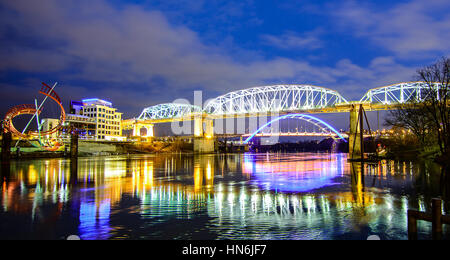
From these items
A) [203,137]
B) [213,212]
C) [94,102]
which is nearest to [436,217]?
[213,212]

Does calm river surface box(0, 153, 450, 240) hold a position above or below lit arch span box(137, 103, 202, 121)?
below

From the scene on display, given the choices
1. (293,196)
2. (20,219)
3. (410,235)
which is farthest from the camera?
(293,196)

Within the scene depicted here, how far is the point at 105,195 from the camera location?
16.1 m

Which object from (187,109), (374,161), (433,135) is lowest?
(374,161)

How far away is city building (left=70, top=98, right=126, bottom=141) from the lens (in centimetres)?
12544

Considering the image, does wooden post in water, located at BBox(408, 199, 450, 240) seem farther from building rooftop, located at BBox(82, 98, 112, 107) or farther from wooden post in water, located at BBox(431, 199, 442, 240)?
building rooftop, located at BBox(82, 98, 112, 107)

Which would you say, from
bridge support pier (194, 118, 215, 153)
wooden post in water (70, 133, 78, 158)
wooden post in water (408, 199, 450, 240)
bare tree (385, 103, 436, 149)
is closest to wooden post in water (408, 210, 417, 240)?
wooden post in water (408, 199, 450, 240)
